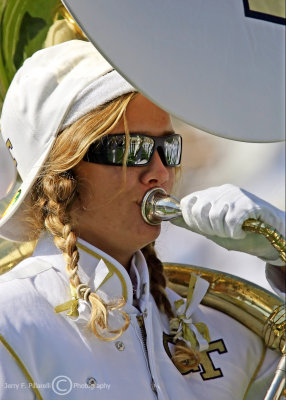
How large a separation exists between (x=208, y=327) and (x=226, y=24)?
35.3 inches

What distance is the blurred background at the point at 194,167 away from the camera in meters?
2.26

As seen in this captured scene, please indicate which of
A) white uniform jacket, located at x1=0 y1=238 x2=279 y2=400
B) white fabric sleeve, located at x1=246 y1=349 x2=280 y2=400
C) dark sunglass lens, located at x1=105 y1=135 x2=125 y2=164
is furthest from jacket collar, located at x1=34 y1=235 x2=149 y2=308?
white fabric sleeve, located at x1=246 y1=349 x2=280 y2=400

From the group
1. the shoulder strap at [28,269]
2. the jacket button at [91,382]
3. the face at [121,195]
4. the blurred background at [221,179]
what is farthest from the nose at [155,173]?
the blurred background at [221,179]

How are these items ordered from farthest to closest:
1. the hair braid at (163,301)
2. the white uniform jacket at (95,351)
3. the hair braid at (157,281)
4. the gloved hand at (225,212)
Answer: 1. the hair braid at (157,281)
2. the hair braid at (163,301)
3. the white uniform jacket at (95,351)
4. the gloved hand at (225,212)

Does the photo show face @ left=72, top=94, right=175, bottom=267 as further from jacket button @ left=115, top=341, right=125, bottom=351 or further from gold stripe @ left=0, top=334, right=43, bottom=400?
gold stripe @ left=0, top=334, right=43, bottom=400

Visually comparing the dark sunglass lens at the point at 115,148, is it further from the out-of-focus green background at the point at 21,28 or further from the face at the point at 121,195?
the out-of-focus green background at the point at 21,28

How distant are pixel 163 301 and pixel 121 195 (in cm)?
37

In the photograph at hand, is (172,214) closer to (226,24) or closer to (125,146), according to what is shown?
(125,146)

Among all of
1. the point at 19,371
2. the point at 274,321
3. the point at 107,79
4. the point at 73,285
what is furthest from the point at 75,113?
the point at 274,321

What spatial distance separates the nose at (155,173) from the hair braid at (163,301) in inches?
13.4

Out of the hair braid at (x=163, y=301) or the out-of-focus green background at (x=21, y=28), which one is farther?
the out-of-focus green background at (x=21, y=28)

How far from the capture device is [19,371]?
1.78 m

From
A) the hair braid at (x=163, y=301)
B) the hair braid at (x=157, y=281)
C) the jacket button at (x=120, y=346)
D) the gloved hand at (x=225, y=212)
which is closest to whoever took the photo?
the gloved hand at (x=225, y=212)

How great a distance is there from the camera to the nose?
78.2 inches
